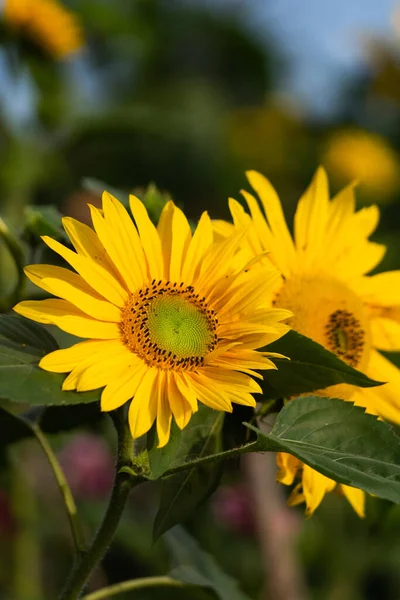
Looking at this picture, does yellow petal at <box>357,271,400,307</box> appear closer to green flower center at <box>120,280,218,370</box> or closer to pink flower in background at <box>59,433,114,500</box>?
green flower center at <box>120,280,218,370</box>

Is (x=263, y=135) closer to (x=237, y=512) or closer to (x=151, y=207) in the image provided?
(x=237, y=512)

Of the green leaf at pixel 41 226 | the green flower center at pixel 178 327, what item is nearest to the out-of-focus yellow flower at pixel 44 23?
the green leaf at pixel 41 226

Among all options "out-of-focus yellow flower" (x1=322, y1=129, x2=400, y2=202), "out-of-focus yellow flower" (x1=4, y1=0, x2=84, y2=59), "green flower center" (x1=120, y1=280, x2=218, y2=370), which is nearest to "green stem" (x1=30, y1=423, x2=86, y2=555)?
"green flower center" (x1=120, y1=280, x2=218, y2=370)

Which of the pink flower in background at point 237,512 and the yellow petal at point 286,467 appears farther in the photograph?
the pink flower in background at point 237,512

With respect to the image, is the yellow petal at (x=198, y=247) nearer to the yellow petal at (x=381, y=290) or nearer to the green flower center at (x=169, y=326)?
the green flower center at (x=169, y=326)

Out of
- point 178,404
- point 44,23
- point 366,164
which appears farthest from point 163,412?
point 366,164
